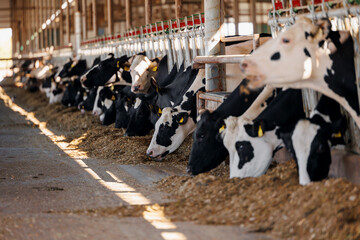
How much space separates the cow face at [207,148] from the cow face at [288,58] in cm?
174

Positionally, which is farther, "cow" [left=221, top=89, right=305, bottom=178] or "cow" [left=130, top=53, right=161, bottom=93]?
"cow" [left=130, top=53, right=161, bottom=93]

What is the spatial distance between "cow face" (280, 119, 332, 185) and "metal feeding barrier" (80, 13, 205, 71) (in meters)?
4.02

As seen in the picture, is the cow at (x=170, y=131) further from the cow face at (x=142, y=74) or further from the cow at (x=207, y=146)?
the cow face at (x=142, y=74)

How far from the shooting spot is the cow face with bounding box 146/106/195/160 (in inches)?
326

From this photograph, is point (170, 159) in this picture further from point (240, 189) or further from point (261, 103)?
point (240, 189)

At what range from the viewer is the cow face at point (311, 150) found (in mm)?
5277

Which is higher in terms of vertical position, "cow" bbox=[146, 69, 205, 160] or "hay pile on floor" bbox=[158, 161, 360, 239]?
"cow" bbox=[146, 69, 205, 160]

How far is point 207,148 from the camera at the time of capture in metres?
6.63

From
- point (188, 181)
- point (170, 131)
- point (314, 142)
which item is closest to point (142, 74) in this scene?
point (170, 131)

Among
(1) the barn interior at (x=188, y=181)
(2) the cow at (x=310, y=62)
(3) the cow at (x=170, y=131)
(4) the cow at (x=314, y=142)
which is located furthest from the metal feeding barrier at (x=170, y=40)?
(2) the cow at (x=310, y=62)

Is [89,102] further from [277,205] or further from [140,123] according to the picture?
[277,205]

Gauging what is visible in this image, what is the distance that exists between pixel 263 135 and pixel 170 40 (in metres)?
5.06

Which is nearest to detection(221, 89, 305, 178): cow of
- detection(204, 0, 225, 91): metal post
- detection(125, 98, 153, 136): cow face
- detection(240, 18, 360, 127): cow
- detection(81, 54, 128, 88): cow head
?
detection(240, 18, 360, 127): cow

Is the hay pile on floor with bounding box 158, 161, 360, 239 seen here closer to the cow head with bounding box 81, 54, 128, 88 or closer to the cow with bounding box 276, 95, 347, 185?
the cow with bounding box 276, 95, 347, 185
